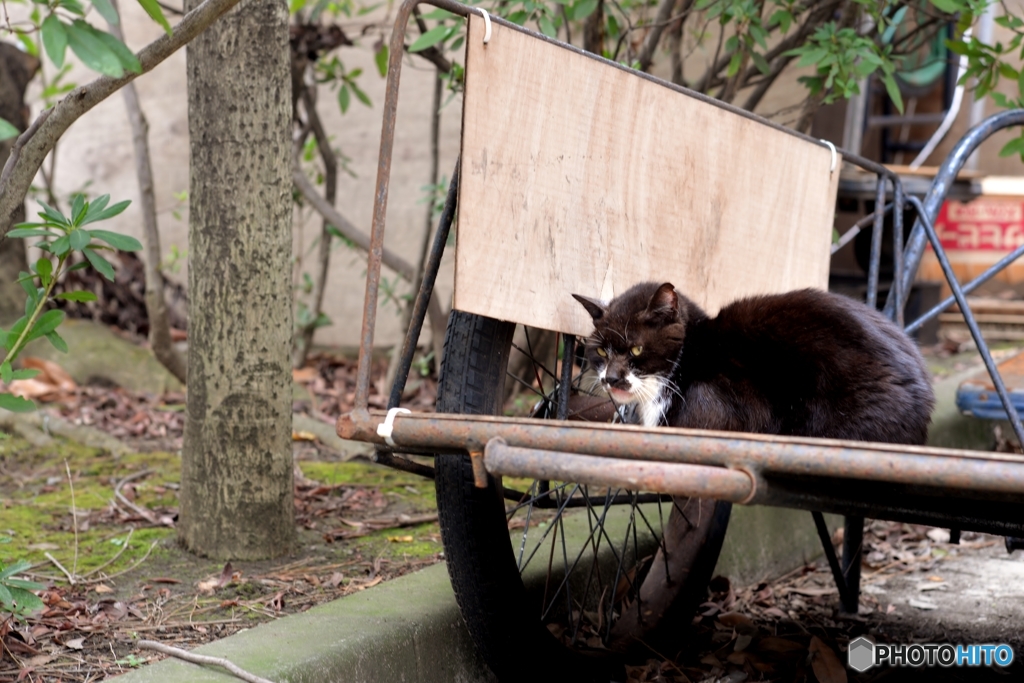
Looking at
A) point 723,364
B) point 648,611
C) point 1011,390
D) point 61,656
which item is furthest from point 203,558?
point 1011,390

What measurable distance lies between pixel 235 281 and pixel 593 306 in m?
1.01

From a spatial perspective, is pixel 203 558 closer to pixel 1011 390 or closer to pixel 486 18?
pixel 486 18

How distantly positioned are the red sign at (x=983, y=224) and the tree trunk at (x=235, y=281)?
4.94 meters

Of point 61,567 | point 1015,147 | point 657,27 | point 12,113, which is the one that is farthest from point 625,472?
point 12,113

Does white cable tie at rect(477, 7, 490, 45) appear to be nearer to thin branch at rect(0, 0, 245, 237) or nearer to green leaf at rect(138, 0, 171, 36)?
thin branch at rect(0, 0, 245, 237)

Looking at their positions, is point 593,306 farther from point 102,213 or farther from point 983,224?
point 983,224

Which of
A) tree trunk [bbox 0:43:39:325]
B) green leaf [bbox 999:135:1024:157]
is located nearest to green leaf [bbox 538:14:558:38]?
green leaf [bbox 999:135:1024:157]

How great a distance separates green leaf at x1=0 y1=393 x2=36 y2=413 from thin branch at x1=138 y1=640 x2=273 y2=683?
1.61ft

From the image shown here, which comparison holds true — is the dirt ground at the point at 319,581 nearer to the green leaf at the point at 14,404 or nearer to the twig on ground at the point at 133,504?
the twig on ground at the point at 133,504

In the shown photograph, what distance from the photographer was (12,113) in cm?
442

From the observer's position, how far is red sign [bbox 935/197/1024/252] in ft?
19.9

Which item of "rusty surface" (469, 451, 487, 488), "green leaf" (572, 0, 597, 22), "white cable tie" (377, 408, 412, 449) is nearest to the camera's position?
"rusty surface" (469, 451, 487, 488)

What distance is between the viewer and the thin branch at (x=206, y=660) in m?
1.66

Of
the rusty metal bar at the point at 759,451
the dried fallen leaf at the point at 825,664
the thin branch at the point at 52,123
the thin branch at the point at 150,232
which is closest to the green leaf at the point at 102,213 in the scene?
the thin branch at the point at 52,123
